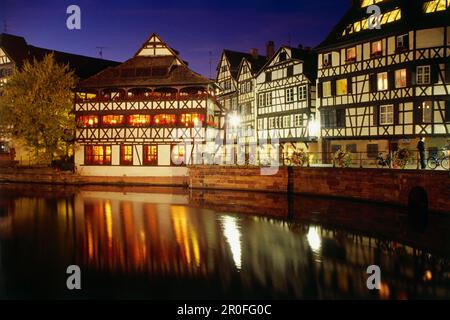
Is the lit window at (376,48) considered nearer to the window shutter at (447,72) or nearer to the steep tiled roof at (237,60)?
the window shutter at (447,72)

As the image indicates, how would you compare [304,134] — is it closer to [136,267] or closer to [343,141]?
[343,141]

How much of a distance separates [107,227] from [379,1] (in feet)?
94.9

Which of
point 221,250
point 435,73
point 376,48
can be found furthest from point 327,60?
point 221,250

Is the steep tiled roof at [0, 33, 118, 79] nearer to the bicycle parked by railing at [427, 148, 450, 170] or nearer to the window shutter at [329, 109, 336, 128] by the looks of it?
the window shutter at [329, 109, 336, 128]

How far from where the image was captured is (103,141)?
44.2 meters

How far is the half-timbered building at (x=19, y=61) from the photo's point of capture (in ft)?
164

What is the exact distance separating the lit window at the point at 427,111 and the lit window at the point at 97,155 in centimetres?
2789

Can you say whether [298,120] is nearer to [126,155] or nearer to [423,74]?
[423,74]

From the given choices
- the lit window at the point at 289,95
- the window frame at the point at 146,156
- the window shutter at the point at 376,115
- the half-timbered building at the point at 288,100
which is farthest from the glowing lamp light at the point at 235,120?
the window shutter at the point at 376,115

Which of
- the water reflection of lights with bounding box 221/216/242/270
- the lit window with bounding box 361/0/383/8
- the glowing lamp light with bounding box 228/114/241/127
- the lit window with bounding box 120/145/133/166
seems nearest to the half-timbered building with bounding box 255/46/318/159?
the glowing lamp light with bounding box 228/114/241/127

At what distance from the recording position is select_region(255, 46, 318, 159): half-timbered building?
44.8m

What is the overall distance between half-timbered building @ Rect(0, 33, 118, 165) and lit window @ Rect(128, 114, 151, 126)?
41.7ft

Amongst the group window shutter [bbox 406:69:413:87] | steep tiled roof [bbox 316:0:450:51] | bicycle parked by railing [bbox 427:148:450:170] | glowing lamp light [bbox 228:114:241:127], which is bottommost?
bicycle parked by railing [bbox 427:148:450:170]
